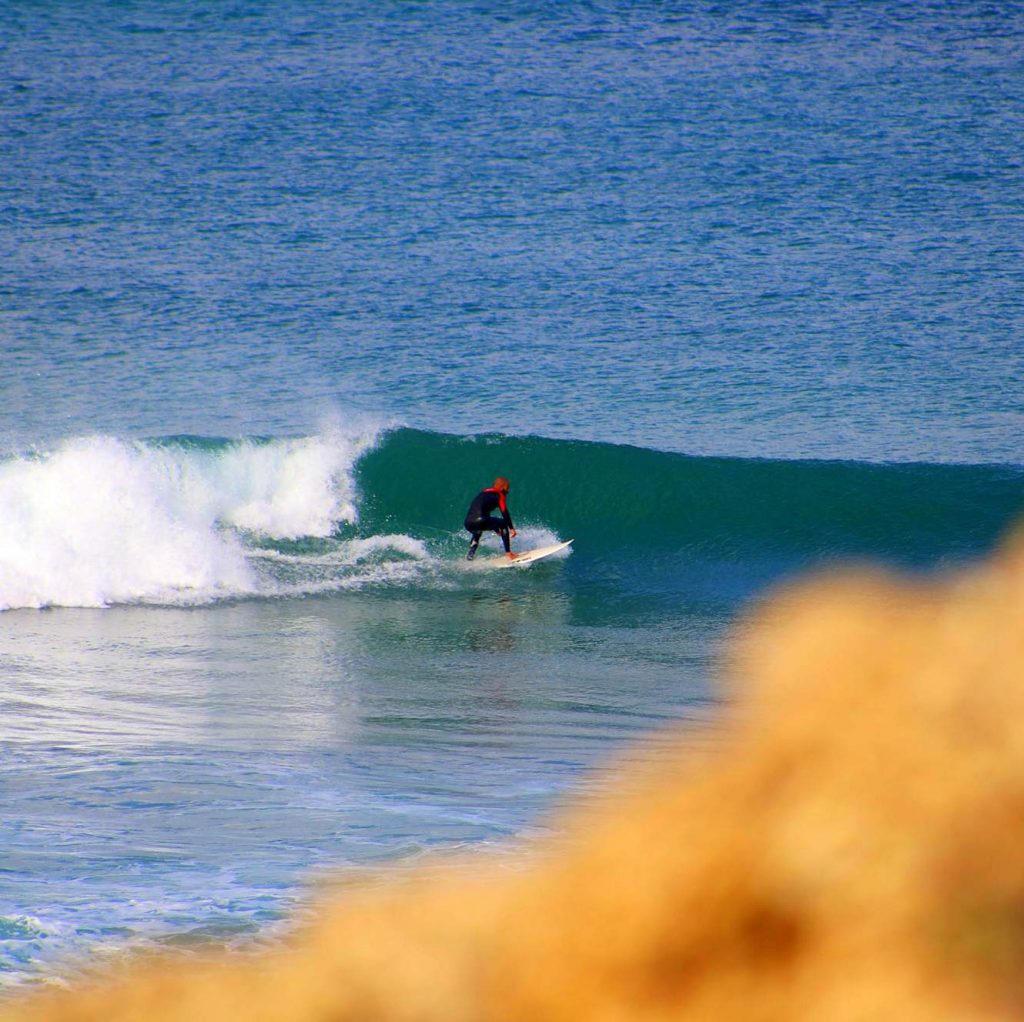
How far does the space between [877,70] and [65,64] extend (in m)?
26.0

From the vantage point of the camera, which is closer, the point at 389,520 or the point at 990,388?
the point at 389,520

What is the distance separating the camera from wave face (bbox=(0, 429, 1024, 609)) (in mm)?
16891

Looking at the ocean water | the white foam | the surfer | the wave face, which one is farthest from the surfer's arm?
the white foam

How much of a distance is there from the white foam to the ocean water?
0.07 m

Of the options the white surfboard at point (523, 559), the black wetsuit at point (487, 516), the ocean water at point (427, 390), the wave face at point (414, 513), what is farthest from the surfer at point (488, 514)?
the wave face at point (414, 513)

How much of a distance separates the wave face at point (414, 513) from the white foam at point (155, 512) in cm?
3

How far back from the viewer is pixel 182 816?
739 cm

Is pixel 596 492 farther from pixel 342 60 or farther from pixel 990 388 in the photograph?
pixel 342 60

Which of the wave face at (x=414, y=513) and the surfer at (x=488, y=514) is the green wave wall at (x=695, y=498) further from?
the surfer at (x=488, y=514)

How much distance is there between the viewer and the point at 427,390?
26.5 m

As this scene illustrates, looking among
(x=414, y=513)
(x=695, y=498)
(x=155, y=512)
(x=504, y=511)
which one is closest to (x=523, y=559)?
(x=504, y=511)

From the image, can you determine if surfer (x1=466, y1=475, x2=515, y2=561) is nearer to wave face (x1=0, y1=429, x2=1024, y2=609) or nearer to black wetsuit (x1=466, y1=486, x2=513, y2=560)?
black wetsuit (x1=466, y1=486, x2=513, y2=560)

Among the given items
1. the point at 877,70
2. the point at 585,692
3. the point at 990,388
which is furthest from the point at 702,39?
the point at 585,692

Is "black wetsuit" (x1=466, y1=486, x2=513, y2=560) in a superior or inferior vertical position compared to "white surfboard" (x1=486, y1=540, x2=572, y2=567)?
superior
